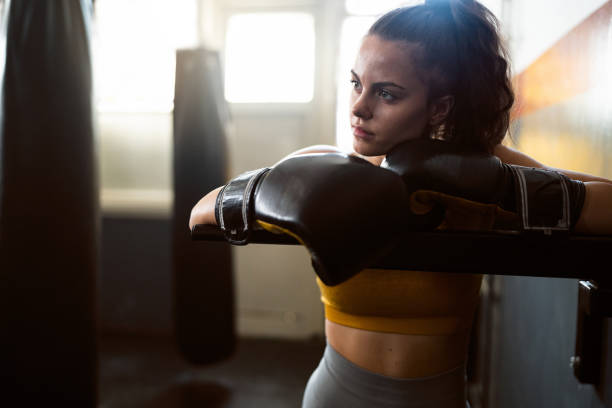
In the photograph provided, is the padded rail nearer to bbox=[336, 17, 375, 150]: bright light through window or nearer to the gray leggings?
the gray leggings

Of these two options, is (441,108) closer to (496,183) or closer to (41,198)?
(496,183)

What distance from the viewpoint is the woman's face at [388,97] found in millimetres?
530

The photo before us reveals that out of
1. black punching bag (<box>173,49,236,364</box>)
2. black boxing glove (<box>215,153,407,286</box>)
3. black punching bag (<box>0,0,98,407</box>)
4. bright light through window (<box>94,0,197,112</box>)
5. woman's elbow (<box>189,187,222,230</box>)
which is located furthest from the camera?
bright light through window (<box>94,0,197,112</box>)

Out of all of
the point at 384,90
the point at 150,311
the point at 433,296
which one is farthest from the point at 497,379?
the point at 150,311

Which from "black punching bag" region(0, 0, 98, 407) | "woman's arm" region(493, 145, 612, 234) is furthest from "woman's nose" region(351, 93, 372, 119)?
"black punching bag" region(0, 0, 98, 407)

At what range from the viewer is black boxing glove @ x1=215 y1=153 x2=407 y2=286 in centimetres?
33

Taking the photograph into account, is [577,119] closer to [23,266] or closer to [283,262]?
[23,266]

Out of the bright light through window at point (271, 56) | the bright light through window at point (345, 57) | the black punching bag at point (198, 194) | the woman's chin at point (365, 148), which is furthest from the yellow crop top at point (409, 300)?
the bright light through window at point (271, 56)

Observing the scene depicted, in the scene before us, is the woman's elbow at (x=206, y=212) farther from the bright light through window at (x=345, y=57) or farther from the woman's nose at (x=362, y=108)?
the bright light through window at (x=345, y=57)

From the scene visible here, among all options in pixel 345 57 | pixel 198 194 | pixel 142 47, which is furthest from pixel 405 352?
pixel 142 47

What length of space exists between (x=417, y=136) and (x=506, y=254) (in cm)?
21

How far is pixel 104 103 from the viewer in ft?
8.68

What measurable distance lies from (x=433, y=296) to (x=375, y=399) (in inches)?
6.1

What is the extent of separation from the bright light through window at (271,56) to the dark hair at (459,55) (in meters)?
1.97
